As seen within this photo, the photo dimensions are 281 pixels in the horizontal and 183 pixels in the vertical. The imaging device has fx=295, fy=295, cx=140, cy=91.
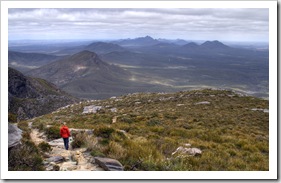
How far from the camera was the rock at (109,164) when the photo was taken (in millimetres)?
9117

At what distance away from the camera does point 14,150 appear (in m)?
9.68

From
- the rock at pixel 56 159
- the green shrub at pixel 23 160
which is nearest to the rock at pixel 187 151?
the rock at pixel 56 159

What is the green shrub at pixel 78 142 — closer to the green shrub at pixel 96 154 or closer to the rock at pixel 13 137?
the green shrub at pixel 96 154

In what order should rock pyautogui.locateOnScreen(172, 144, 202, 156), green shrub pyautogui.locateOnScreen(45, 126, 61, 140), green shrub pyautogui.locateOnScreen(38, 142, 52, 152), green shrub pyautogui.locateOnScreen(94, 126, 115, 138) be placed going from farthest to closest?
green shrub pyautogui.locateOnScreen(45, 126, 61, 140)
green shrub pyautogui.locateOnScreen(94, 126, 115, 138)
rock pyautogui.locateOnScreen(172, 144, 202, 156)
green shrub pyautogui.locateOnScreen(38, 142, 52, 152)

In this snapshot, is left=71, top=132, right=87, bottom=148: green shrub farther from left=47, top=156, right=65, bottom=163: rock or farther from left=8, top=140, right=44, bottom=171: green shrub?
left=8, top=140, right=44, bottom=171: green shrub

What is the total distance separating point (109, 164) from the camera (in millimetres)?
9242

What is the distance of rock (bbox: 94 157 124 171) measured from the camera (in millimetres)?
9117

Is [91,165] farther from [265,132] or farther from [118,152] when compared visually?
[265,132]

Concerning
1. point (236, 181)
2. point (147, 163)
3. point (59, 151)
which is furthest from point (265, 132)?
point (59, 151)

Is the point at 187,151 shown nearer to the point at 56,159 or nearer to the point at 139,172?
the point at 139,172

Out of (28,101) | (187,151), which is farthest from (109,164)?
(28,101)

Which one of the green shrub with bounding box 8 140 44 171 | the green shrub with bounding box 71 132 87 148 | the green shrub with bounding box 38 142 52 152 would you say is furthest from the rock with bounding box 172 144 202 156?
the green shrub with bounding box 8 140 44 171

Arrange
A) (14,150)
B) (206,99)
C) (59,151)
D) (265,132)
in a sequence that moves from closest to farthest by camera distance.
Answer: (14,150) → (59,151) → (265,132) → (206,99)

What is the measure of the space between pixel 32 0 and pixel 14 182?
6259mm
